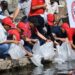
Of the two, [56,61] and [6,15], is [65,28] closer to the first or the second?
[56,61]

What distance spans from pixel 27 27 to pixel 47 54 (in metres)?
0.99

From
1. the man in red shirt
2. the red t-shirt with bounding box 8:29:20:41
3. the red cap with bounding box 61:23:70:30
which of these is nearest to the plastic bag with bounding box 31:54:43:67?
the red t-shirt with bounding box 8:29:20:41

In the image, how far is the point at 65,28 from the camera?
15.9 meters

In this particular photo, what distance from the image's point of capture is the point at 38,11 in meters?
14.8

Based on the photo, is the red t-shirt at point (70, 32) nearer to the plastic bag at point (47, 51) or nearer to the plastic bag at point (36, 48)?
the plastic bag at point (47, 51)

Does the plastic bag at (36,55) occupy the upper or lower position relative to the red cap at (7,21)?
lower

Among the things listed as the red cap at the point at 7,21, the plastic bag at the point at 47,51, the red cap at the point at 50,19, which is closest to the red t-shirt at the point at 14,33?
the red cap at the point at 7,21

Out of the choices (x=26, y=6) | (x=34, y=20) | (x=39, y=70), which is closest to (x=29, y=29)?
(x=34, y=20)

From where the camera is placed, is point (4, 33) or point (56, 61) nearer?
point (4, 33)

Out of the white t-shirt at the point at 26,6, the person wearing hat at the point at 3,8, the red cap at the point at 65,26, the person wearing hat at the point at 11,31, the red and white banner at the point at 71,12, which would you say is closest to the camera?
the person wearing hat at the point at 11,31

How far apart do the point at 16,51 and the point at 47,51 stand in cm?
146

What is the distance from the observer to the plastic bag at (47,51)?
14094 millimetres

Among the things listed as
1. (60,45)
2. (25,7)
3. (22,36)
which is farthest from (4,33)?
(60,45)

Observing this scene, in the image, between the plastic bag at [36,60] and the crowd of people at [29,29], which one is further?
the plastic bag at [36,60]
